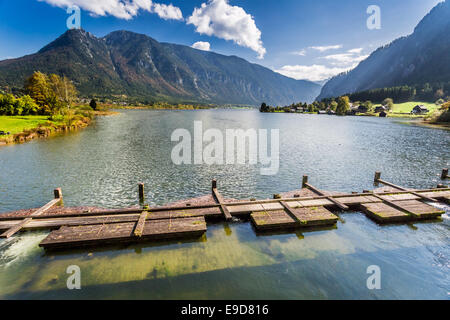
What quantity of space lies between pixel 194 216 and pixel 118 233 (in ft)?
17.9

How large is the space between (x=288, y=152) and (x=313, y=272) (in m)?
36.2

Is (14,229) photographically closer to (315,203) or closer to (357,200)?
(315,203)

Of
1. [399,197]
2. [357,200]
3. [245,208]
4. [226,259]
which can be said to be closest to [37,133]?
[245,208]

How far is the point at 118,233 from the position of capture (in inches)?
558

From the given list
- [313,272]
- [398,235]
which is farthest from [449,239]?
[313,272]

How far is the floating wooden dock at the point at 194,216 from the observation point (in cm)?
1419

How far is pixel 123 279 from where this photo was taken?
11.5m

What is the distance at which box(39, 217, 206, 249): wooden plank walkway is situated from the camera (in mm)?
13453

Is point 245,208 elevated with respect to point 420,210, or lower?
elevated

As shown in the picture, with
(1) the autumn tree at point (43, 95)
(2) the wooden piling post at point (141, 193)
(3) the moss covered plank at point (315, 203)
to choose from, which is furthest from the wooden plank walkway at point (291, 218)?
(1) the autumn tree at point (43, 95)

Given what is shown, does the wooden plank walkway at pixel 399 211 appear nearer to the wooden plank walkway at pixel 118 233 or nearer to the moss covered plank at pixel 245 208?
the moss covered plank at pixel 245 208

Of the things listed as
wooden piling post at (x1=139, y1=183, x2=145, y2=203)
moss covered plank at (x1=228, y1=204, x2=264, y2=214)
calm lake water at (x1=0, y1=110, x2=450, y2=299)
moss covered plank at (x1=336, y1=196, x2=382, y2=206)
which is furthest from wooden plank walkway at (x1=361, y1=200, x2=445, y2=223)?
wooden piling post at (x1=139, y1=183, x2=145, y2=203)

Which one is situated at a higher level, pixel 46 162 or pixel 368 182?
pixel 46 162
